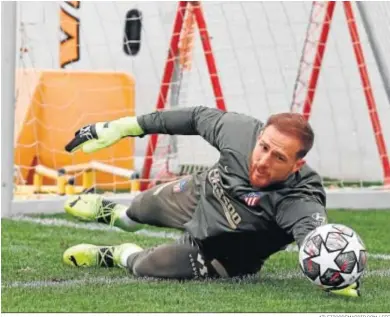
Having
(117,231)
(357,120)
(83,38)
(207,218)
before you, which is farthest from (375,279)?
(357,120)

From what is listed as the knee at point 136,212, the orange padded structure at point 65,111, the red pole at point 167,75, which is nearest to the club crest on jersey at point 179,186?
the knee at point 136,212

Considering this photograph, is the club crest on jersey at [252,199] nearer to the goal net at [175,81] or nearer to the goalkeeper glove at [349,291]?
the goalkeeper glove at [349,291]

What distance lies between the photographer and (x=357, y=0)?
25.6 feet

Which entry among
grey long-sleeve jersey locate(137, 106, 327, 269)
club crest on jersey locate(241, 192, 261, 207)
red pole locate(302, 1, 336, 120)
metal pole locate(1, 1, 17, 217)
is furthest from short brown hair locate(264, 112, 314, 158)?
red pole locate(302, 1, 336, 120)

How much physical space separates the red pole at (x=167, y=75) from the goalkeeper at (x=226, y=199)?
374cm

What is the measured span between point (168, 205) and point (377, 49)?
2.26 m

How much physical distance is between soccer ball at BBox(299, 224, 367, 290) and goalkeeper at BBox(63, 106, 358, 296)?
0.39 feet

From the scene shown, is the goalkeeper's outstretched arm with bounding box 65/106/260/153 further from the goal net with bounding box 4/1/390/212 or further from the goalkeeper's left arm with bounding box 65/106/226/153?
the goal net with bounding box 4/1/390/212

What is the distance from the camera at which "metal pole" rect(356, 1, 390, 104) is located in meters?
7.58

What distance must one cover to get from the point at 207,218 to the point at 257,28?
6.00 m

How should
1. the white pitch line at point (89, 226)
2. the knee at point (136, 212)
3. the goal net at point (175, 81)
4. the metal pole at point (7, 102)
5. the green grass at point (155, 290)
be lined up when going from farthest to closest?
the goal net at point (175, 81) → the metal pole at point (7, 102) → the white pitch line at point (89, 226) → the knee at point (136, 212) → the green grass at point (155, 290)

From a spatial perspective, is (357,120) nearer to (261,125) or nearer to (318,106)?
(318,106)

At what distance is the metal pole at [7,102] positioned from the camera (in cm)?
848

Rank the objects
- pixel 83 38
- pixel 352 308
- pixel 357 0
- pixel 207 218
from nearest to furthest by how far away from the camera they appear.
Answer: pixel 352 308 < pixel 207 218 < pixel 357 0 < pixel 83 38
